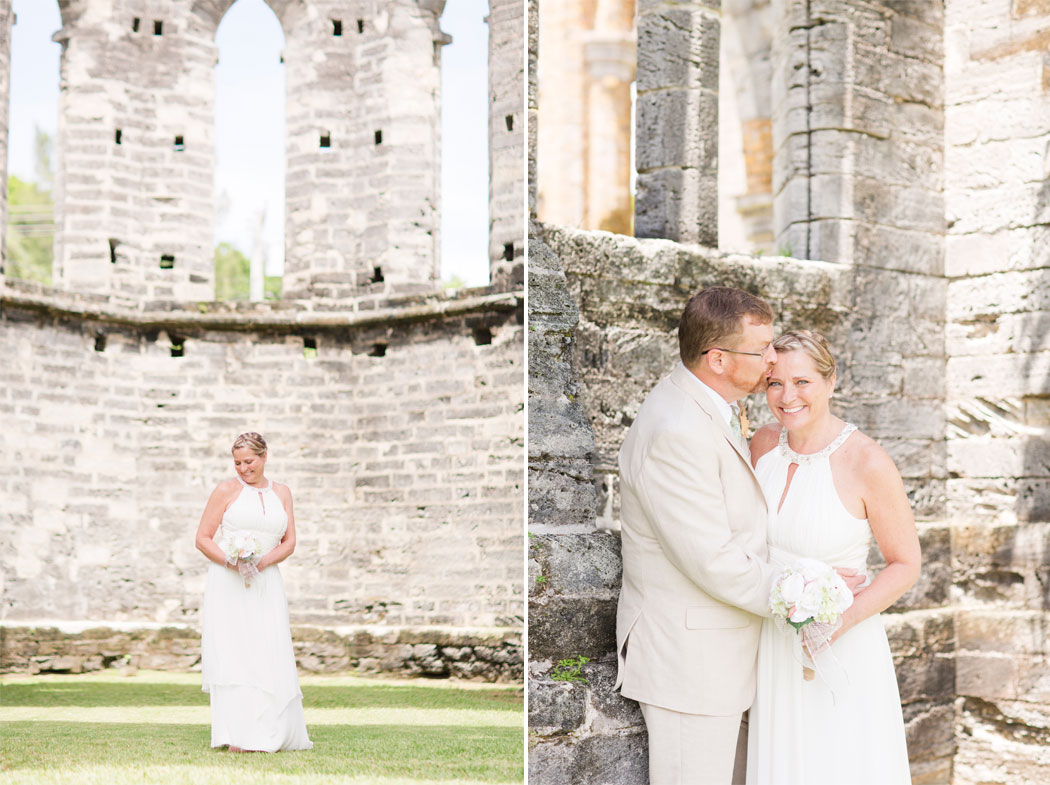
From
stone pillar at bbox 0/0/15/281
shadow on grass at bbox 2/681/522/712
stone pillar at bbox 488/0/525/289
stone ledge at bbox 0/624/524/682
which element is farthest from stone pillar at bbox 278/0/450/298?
shadow on grass at bbox 2/681/522/712

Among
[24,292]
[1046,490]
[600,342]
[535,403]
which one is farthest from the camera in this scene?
[24,292]

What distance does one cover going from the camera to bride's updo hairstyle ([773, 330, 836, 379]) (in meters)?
3.18

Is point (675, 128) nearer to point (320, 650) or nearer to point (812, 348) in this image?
point (812, 348)

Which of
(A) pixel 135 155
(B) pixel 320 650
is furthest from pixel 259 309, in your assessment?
(B) pixel 320 650

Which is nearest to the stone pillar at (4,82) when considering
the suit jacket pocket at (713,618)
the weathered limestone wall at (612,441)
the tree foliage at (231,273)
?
the weathered limestone wall at (612,441)

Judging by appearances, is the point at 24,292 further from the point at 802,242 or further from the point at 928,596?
the point at 928,596

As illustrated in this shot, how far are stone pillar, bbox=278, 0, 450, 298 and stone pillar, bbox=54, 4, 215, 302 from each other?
87 centimetres

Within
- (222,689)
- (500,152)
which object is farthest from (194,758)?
(500,152)

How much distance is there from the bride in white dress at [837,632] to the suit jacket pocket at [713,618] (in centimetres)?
17

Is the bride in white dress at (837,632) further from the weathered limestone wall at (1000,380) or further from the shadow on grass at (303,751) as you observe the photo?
the weathered limestone wall at (1000,380)

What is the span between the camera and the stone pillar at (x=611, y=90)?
12.2m

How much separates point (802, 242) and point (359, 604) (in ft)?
18.4

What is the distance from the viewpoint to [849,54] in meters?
5.41

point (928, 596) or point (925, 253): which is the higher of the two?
point (925, 253)
